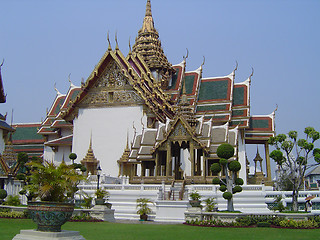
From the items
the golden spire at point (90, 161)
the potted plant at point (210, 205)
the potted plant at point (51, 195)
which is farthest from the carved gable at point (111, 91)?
the potted plant at point (51, 195)

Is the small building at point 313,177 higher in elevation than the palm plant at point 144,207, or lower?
higher

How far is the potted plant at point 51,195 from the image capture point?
20.1 ft

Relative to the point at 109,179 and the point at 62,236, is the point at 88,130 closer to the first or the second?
the point at 109,179

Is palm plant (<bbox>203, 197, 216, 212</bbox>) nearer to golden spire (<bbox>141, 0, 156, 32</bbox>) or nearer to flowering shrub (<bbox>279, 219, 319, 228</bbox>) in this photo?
flowering shrub (<bbox>279, 219, 319, 228</bbox>)

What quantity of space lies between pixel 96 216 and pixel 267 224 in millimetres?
5047

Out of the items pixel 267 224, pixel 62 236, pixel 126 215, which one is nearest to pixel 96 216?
pixel 126 215

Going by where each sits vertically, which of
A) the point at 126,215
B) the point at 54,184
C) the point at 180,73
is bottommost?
the point at 126,215

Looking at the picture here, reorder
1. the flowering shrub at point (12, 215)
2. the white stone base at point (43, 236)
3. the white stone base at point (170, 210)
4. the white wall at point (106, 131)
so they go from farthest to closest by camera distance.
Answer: the white wall at point (106, 131), the white stone base at point (170, 210), the flowering shrub at point (12, 215), the white stone base at point (43, 236)

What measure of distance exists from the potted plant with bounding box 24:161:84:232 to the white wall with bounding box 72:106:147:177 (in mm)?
14506

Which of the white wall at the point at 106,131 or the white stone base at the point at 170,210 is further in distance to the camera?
the white wall at the point at 106,131

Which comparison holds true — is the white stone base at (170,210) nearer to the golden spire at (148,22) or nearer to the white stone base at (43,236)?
the white stone base at (43,236)

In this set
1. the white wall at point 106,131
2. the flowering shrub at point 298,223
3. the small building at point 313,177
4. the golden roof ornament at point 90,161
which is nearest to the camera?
the flowering shrub at point 298,223

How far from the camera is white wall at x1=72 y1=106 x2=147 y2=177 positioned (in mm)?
21641

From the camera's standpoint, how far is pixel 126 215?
14.0m
